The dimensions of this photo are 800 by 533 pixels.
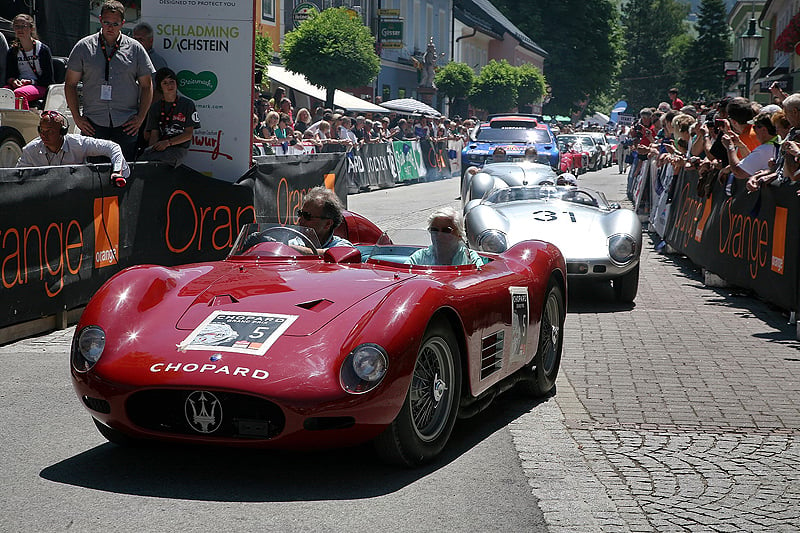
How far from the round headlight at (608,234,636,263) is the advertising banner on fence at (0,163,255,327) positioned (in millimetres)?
3918

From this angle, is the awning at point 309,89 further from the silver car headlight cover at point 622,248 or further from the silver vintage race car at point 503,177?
the silver car headlight cover at point 622,248

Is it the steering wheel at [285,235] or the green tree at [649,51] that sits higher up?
the green tree at [649,51]

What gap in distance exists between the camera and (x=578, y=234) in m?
11.0

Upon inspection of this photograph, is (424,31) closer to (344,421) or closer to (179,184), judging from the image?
(179,184)

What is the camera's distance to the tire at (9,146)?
39.2ft

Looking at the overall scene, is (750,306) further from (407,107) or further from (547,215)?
(407,107)

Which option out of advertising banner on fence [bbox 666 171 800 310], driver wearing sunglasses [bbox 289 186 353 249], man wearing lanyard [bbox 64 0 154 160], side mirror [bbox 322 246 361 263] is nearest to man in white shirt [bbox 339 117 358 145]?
advertising banner on fence [bbox 666 171 800 310]

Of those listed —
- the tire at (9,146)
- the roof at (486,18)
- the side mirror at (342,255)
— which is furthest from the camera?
the roof at (486,18)

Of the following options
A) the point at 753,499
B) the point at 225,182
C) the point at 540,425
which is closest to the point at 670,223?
the point at 225,182

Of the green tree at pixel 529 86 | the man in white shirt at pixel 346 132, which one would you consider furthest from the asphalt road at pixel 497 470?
the green tree at pixel 529 86

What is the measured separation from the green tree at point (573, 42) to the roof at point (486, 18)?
197 inches

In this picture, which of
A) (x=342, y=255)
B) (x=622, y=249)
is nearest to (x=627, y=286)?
(x=622, y=249)

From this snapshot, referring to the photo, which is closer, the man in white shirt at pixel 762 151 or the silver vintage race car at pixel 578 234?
the silver vintage race car at pixel 578 234

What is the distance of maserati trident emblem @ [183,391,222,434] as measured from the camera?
183 inches
